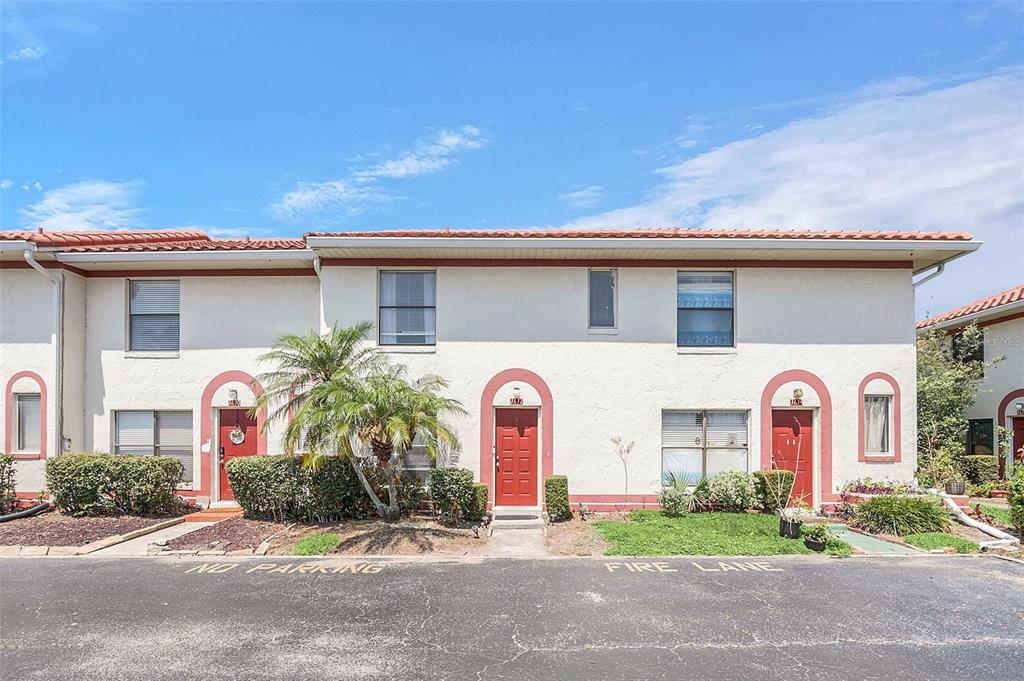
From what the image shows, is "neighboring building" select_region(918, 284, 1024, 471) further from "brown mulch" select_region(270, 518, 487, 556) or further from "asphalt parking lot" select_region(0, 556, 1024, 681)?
"brown mulch" select_region(270, 518, 487, 556)

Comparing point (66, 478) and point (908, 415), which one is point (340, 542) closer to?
point (66, 478)

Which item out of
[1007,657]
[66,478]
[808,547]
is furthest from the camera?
[66,478]

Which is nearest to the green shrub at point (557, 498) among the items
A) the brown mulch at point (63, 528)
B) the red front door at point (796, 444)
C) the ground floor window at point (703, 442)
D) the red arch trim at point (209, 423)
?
the ground floor window at point (703, 442)

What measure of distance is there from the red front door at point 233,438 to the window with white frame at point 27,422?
4.03 meters

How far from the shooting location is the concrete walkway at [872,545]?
10.2 metres

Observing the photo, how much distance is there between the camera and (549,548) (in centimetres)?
1054

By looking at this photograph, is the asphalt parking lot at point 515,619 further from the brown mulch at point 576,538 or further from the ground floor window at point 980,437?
the ground floor window at point 980,437

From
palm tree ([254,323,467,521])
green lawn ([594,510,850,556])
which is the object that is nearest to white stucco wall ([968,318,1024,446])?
green lawn ([594,510,850,556])

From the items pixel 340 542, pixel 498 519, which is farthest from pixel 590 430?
pixel 340 542

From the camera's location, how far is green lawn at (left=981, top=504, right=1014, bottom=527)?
11.8 metres

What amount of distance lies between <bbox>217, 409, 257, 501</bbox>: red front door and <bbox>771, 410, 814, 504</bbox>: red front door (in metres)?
11.5

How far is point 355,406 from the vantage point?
1040 centimetres

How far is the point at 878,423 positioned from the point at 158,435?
1602 cm

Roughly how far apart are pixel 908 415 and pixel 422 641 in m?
11.9
